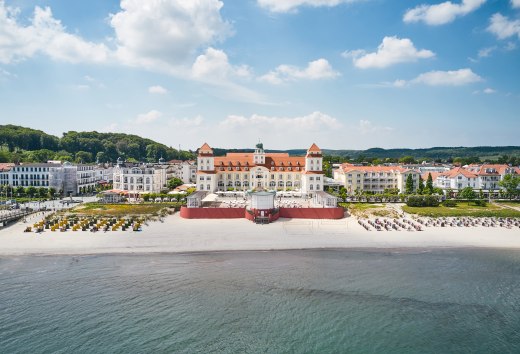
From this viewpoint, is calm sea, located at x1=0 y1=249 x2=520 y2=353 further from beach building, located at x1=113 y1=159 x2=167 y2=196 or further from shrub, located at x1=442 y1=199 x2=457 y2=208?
beach building, located at x1=113 y1=159 x2=167 y2=196

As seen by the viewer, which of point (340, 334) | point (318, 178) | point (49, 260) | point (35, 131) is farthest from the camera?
point (35, 131)

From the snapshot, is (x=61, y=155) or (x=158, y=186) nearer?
(x=158, y=186)

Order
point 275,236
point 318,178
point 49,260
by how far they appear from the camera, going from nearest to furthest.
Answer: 1. point 49,260
2. point 275,236
3. point 318,178

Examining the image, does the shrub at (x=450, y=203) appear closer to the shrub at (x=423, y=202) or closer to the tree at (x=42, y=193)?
the shrub at (x=423, y=202)

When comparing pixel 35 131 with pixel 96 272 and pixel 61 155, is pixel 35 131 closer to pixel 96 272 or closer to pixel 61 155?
pixel 61 155

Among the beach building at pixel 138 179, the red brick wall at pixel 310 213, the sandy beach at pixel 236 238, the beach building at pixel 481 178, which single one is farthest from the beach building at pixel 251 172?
the beach building at pixel 481 178

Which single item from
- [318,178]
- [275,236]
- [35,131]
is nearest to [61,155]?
[35,131]

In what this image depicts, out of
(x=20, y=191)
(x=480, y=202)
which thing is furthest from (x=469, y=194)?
(x=20, y=191)

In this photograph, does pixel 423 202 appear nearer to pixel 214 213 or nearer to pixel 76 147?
pixel 214 213
